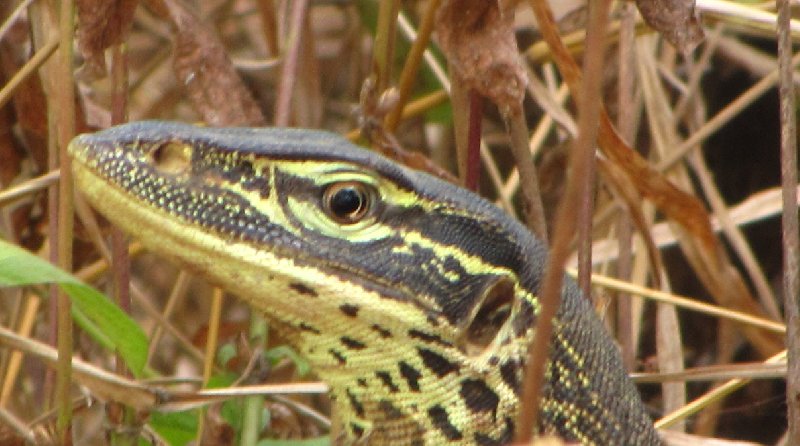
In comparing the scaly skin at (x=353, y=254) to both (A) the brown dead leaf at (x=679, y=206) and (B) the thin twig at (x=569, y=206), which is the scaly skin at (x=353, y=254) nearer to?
(B) the thin twig at (x=569, y=206)

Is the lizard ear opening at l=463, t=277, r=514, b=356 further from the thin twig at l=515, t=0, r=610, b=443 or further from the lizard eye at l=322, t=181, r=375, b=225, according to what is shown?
the thin twig at l=515, t=0, r=610, b=443

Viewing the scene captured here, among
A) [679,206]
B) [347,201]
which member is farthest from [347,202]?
[679,206]

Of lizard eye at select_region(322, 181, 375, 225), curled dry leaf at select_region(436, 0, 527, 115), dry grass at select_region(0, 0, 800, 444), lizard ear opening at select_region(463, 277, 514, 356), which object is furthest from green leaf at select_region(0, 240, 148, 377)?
curled dry leaf at select_region(436, 0, 527, 115)

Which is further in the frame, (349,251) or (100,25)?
(100,25)

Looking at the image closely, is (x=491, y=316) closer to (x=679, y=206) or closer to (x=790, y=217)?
(x=790, y=217)

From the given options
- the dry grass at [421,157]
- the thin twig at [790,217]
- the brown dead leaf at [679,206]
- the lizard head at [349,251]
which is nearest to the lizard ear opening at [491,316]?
the lizard head at [349,251]

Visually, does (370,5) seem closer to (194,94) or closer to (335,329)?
(194,94)
